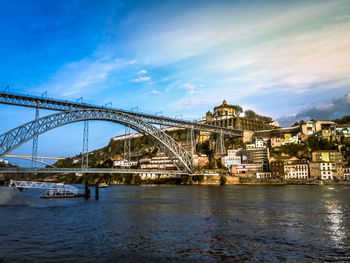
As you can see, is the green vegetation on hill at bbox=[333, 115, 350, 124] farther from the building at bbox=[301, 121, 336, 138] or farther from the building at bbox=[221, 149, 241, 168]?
the building at bbox=[221, 149, 241, 168]

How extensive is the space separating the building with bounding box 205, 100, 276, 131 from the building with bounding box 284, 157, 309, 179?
24.8 metres

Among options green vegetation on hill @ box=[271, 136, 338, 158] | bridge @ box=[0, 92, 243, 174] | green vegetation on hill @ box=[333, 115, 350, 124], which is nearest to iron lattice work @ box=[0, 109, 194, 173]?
bridge @ box=[0, 92, 243, 174]

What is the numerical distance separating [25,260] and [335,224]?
14.7 metres

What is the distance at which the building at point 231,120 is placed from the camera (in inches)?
3605

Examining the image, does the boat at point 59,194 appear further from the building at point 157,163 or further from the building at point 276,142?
the building at point 276,142

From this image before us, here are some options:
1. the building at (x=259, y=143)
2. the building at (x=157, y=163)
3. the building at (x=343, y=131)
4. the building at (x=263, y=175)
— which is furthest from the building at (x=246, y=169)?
the building at (x=343, y=131)

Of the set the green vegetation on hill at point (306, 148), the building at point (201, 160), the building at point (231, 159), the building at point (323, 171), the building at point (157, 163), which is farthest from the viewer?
the building at point (157, 163)

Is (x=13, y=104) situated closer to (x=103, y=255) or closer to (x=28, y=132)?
(x=28, y=132)

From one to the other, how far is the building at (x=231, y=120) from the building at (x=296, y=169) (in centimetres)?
2478

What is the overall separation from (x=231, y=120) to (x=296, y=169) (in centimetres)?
3060

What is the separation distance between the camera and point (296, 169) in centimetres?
6606

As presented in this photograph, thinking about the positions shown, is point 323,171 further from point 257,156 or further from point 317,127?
point 317,127

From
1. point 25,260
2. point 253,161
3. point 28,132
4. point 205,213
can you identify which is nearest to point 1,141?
point 28,132

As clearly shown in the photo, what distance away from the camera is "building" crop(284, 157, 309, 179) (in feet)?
213
